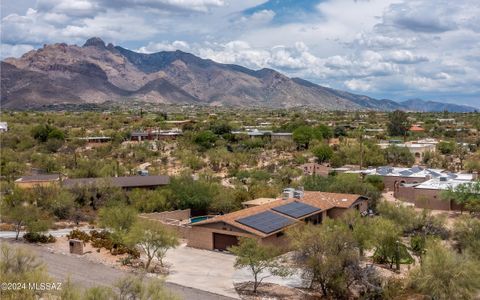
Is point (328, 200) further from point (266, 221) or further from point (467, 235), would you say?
point (467, 235)

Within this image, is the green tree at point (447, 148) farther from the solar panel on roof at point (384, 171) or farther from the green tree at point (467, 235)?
the green tree at point (467, 235)

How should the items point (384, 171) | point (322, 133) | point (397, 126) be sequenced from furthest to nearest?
point (397, 126), point (322, 133), point (384, 171)

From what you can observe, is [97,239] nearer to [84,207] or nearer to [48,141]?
[84,207]

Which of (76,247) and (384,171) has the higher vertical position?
(384,171)

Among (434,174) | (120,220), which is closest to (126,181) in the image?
(120,220)

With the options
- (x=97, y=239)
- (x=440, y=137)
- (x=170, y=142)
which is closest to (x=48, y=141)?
(x=170, y=142)

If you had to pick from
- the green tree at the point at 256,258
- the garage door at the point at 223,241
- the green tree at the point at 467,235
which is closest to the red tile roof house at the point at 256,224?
the garage door at the point at 223,241

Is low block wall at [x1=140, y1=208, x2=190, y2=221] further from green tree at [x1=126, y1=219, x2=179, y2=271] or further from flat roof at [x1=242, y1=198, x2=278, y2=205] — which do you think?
green tree at [x1=126, y1=219, x2=179, y2=271]
